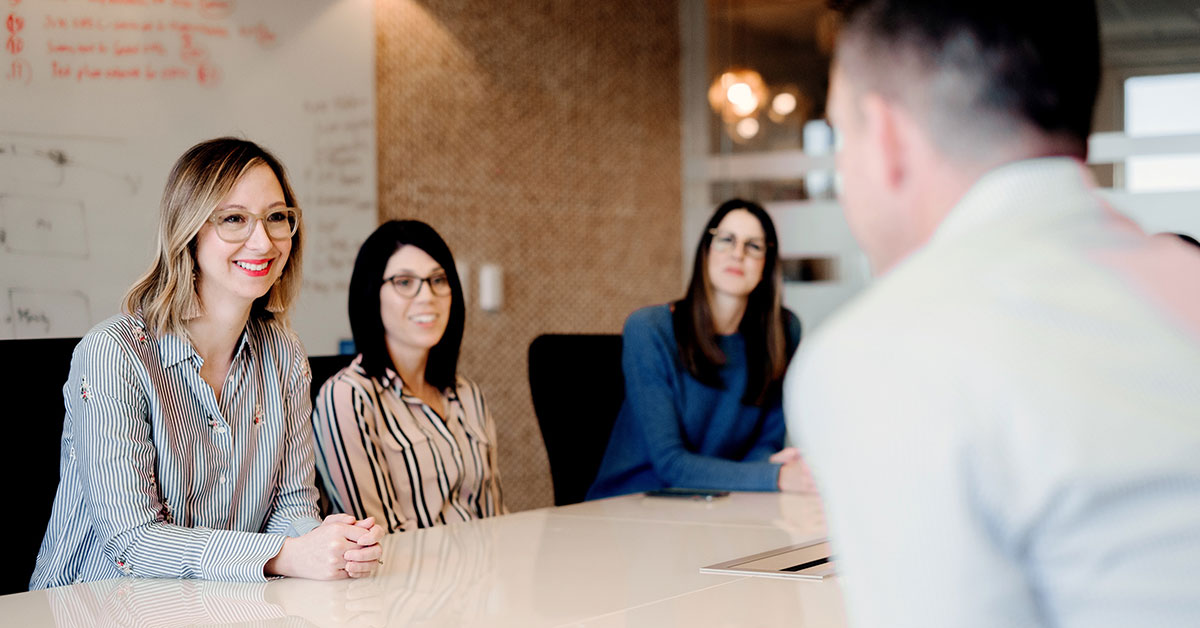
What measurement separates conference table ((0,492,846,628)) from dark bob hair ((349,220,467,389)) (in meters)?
0.64

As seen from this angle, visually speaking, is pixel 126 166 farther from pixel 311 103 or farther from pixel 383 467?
pixel 383 467

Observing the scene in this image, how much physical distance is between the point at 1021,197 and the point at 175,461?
4.89 feet

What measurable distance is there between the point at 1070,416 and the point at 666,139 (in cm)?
441

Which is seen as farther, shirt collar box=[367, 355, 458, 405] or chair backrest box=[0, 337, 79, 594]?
shirt collar box=[367, 355, 458, 405]

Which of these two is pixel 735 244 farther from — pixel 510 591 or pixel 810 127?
pixel 810 127

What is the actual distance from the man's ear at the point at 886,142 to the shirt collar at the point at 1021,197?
40mm

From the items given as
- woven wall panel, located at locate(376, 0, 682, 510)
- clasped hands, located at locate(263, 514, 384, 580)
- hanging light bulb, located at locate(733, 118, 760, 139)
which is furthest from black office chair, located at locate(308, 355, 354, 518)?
hanging light bulb, located at locate(733, 118, 760, 139)

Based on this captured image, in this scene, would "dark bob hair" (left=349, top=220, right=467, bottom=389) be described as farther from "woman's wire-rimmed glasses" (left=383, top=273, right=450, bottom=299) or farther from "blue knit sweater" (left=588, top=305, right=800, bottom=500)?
"blue knit sweater" (left=588, top=305, right=800, bottom=500)

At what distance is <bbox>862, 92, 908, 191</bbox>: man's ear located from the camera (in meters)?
0.67

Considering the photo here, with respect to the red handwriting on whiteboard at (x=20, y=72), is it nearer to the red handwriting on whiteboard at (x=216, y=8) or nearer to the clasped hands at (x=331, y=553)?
the red handwriting on whiteboard at (x=216, y=8)

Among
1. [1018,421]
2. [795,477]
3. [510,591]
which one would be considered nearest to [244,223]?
[510,591]

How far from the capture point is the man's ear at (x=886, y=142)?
0.67m

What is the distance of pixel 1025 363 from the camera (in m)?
0.55

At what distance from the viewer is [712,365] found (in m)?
2.95
